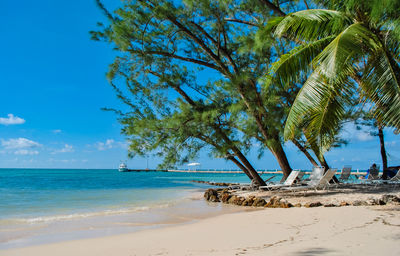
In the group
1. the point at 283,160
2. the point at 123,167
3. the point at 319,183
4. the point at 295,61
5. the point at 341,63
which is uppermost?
the point at 123,167

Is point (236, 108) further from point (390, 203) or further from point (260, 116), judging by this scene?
point (390, 203)

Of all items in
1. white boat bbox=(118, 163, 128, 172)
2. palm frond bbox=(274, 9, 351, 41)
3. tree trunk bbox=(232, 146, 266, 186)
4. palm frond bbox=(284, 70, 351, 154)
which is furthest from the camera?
white boat bbox=(118, 163, 128, 172)

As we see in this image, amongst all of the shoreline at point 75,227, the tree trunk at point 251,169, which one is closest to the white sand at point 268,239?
the shoreline at point 75,227

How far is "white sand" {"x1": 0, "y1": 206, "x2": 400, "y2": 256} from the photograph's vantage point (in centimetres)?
411

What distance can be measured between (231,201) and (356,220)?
212 inches

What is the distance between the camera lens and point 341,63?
502cm

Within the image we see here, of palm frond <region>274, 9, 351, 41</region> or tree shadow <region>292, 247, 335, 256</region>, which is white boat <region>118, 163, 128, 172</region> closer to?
palm frond <region>274, 9, 351, 41</region>

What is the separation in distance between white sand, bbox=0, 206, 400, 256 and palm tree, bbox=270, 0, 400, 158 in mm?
1579

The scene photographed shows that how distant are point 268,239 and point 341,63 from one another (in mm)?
2998

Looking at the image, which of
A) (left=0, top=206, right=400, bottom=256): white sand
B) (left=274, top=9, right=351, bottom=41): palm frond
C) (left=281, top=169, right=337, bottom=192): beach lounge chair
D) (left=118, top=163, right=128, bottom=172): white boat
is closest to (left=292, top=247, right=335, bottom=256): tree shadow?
(left=0, top=206, right=400, bottom=256): white sand

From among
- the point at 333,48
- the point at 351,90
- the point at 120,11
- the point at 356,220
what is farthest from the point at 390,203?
the point at 120,11

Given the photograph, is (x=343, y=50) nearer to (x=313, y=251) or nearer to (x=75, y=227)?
(x=313, y=251)

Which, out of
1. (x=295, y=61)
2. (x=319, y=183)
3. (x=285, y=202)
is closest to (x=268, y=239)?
(x=295, y=61)

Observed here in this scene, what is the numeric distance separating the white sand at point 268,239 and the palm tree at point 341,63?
5.18ft
